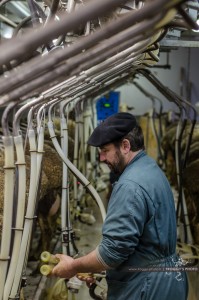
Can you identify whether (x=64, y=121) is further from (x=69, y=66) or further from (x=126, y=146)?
(x=69, y=66)

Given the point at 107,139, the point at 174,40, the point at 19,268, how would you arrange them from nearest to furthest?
the point at 19,268 → the point at 107,139 → the point at 174,40

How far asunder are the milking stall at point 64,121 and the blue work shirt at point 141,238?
38 millimetres

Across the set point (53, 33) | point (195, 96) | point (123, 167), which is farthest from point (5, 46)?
point (195, 96)

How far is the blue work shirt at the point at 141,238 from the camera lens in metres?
2.01

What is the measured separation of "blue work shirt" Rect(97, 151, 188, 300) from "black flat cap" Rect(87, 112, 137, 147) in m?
0.17

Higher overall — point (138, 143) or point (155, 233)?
point (138, 143)

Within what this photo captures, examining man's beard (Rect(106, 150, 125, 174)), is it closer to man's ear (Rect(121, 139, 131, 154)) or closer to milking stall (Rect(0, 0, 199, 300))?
man's ear (Rect(121, 139, 131, 154))

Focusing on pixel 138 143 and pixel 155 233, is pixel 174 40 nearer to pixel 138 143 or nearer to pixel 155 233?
pixel 138 143

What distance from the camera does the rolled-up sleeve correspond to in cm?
199

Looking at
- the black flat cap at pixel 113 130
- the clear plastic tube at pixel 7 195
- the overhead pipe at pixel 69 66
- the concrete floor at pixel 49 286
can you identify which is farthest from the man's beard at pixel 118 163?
the concrete floor at pixel 49 286

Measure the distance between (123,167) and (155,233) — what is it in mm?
398

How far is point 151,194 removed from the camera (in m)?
2.09

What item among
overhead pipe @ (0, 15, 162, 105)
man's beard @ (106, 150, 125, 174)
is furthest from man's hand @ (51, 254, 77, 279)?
overhead pipe @ (0, 15, 162, 105)

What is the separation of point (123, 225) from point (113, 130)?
1.68 feet
